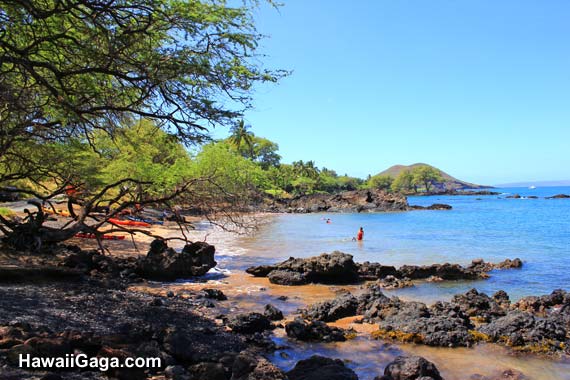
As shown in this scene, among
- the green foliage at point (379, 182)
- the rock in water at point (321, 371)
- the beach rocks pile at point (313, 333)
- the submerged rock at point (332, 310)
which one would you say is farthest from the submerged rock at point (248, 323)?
the green foliage at point (379, 182)

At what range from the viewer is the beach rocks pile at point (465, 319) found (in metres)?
9.16

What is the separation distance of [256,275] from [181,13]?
11.8 meters

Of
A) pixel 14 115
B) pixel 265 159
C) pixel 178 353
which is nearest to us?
pixel 178 353

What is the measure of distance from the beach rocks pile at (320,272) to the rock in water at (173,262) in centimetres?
247

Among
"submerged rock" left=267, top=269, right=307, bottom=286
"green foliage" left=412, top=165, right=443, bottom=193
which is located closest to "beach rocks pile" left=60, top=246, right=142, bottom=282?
"submerged rock" left=267, top=269, right=307, bottom=286

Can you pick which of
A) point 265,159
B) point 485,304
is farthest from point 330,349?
point 265,159

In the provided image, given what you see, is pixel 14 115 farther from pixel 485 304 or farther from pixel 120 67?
pixel 485 304

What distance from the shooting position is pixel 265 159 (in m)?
111

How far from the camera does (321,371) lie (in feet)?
20.8

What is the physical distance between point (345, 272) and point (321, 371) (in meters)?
10.3

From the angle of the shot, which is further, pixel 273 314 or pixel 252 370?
pixel 273 314

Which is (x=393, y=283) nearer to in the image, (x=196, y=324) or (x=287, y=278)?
(x=287, y=278)

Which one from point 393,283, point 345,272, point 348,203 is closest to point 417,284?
point 393,283

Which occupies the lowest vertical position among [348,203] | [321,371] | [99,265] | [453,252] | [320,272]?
[453,252]
